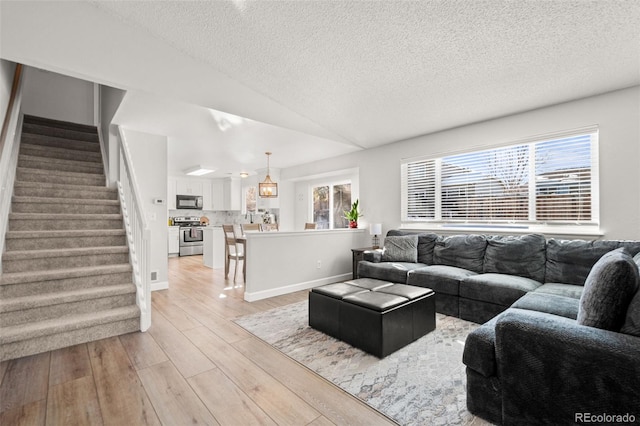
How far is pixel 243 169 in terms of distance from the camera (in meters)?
7.86

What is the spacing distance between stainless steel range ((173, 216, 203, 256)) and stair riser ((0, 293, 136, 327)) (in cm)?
578

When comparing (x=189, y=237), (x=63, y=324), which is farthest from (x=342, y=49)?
(x=189, y=237)

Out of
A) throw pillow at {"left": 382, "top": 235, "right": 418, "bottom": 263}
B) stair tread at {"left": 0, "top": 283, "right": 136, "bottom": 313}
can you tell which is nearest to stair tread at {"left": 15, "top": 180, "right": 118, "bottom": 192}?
stair tread at {"left": 0, "top": 283, "right": 136, "bottom": 313}

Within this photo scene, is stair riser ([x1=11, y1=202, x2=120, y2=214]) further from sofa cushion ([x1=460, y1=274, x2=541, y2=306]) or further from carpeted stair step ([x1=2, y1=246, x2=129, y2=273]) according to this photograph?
sofa cushion ([x1=460, y1=274, x2=541, y2=306])

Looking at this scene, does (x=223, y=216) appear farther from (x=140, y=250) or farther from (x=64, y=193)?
(x=140, y=250)

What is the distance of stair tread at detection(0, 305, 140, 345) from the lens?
244 centimetres

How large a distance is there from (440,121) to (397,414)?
3.53 metres

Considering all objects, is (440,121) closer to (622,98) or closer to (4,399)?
(622,98)

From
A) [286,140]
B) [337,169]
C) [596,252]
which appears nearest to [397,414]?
[596,252]

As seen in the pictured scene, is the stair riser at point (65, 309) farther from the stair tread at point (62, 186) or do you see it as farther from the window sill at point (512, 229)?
the window sill at point (512, 229)

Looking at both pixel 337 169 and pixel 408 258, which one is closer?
pixel 408 258

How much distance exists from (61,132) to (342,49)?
5.26 metres

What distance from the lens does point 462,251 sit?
150 inches

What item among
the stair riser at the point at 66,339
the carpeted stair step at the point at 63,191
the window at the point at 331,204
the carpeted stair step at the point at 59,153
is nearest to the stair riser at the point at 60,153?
the carpeted stair step at the point at 59,153
